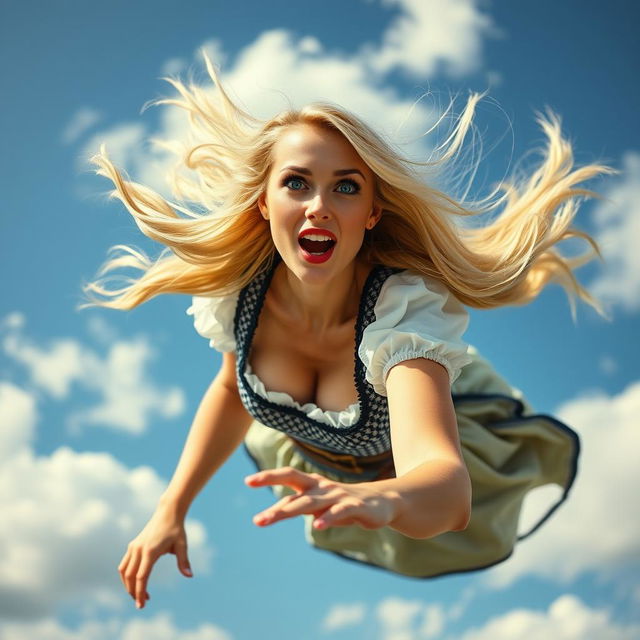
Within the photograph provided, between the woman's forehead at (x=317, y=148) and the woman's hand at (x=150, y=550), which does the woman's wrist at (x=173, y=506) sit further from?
the woman's forehead at (x=317, y=148)

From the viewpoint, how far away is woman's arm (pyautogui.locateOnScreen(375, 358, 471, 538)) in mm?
2158

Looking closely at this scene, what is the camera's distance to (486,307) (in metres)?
3.18

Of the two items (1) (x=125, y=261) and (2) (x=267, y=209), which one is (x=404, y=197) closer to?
(2) (x=267, y=209)

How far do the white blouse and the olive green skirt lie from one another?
0.65m

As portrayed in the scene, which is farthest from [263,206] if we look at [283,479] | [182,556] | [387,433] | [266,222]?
[283,479]

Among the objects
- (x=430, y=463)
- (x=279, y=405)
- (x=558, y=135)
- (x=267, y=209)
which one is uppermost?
(x=558, y=135)

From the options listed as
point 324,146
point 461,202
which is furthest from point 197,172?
point 461,202

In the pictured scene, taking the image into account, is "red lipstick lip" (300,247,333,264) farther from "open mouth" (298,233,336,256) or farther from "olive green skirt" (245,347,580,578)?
"olive green skirt" (245,347,580,578)

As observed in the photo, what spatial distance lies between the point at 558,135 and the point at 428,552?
1834 mm

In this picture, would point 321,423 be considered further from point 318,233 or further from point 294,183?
point 294,183

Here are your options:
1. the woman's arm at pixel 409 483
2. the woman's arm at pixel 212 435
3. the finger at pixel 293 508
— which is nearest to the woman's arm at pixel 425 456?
the woman's arm at pixel 409 483

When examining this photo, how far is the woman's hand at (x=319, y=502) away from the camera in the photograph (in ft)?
5.98

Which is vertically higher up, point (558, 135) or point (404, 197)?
point (558, 135)

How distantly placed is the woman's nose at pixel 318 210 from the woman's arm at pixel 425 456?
52 cm
